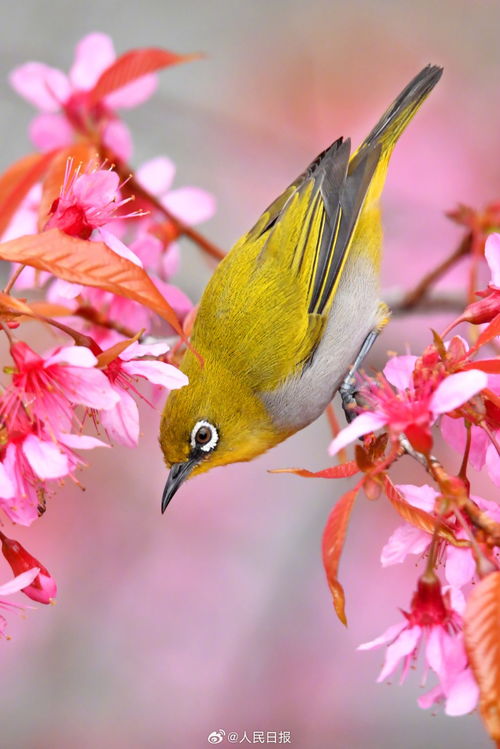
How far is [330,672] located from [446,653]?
4065 millimetres

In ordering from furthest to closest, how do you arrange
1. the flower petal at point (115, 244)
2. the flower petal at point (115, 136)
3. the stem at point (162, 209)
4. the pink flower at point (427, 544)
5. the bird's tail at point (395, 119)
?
the bird's tail at point (395, 119)
the flower petal at point (115, 136)
the stem at point (162, 209)
the flower petal at point (115, 244)
the pink flower at point (427, 544)

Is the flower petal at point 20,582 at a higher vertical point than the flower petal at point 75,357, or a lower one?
lower

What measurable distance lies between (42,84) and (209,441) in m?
1.46

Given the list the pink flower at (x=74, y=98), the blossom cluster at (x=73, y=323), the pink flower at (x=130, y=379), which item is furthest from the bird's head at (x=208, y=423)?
the pink flower at (x=74, y=98)

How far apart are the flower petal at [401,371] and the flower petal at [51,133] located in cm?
166

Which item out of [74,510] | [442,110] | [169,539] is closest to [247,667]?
[169,539]

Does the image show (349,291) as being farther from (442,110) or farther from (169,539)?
(442,110)

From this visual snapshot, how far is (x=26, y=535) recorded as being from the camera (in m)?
5.43

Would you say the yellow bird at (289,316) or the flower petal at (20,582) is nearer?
the flower petal at (20,582)

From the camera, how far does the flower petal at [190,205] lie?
3.43 metres

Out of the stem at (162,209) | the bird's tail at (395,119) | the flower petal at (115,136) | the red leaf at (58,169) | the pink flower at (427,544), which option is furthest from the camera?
the bird's tail at (395,119)

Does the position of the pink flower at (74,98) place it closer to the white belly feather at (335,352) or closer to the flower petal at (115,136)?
the flower petal at (115,136)

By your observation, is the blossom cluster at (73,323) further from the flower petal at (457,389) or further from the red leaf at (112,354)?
the flower petal at (457,389)

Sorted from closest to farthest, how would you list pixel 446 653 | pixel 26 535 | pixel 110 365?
Result: pixel 446 653 < pixel 110 365 < pixel 26 535
